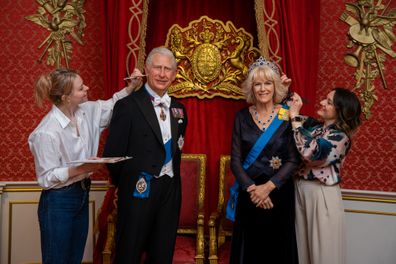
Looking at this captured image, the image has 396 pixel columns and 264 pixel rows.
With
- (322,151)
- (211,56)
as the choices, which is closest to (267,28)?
(211,56)

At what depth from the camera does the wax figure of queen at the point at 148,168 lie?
7.88 feet

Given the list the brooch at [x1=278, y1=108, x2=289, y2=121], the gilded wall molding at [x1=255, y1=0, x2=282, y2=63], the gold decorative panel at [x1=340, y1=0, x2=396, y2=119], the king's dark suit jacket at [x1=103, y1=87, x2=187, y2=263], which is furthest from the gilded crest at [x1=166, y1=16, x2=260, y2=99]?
the king's dark suit jacket at [x1=103, y1=87, x2=187, y2=263]

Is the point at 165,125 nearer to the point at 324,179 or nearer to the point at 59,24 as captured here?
the point at 324,179

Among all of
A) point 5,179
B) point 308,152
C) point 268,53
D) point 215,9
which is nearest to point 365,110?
point 268,53

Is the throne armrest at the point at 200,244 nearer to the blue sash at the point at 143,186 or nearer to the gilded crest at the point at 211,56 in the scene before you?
the blue sash at the point at 143,186

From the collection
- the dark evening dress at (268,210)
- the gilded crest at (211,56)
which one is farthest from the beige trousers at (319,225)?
the gilded crest at (211,56)

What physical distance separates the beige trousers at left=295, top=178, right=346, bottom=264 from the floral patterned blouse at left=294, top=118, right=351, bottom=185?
7 cm

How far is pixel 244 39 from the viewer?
142 inches

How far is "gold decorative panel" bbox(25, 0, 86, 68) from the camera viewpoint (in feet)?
12.2

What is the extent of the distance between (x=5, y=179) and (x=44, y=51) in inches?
47.7

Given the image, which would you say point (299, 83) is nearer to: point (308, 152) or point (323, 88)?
point (323, 88)

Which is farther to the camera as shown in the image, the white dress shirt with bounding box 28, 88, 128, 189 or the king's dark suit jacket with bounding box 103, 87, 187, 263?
the king's dark suit jacket with bounding box 103, 87, 187, 263

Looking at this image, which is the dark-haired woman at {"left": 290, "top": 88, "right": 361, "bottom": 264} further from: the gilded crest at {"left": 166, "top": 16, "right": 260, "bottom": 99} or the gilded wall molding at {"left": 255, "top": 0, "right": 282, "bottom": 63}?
the gilded crest at {"left": 166, "top": 16, "right": 260, "bottom": 99}

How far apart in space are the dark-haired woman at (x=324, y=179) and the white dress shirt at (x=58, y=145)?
1295 mm
